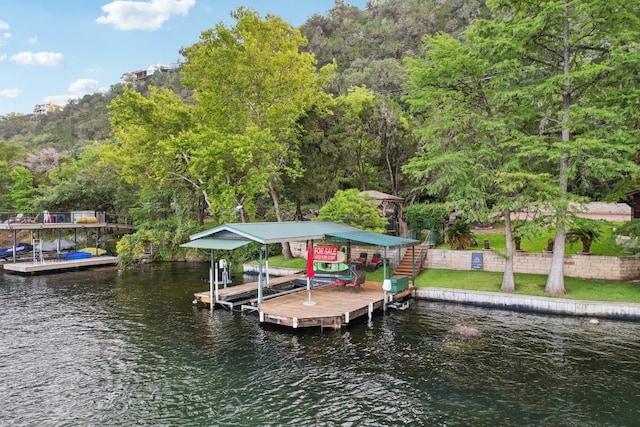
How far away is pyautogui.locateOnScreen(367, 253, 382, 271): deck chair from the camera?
26406 mm

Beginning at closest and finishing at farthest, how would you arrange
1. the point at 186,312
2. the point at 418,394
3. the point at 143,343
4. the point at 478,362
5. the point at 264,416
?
1. the point at 264,416
2. the point at 418,394
3. the point at 478,362
4. the point at 143,343
5. the point at 186,312

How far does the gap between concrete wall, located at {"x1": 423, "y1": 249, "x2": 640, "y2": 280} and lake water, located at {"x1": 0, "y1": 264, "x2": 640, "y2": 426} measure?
5425mm

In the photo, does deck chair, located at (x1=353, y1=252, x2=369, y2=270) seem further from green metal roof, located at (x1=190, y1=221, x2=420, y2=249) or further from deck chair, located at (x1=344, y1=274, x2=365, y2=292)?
deck chair, located at (x1=344, y1=274, x2=365, y2=292)

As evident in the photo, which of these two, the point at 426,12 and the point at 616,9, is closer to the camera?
the point at 616,9

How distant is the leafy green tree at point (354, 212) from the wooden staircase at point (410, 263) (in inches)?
93.1

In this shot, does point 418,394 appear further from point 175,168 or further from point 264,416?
point 175,168

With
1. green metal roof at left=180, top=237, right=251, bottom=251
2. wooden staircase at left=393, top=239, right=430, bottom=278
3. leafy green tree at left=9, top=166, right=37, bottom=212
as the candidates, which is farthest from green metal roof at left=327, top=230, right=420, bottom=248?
leafy green tree at left=9, top=166, right=37, bottom=212

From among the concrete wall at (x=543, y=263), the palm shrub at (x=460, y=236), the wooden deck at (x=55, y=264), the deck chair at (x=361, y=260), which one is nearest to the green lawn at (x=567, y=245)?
the concrete wall at (x=543, y=263)

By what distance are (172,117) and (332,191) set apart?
14.1m

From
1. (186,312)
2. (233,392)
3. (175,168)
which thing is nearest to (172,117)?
(175,168)

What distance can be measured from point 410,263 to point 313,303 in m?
9.36

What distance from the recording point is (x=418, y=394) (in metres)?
11.1

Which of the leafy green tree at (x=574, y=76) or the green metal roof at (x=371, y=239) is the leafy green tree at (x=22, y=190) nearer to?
the green metal roof at (x=371, y=239)

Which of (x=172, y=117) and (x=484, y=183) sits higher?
(x=172, y=117)
